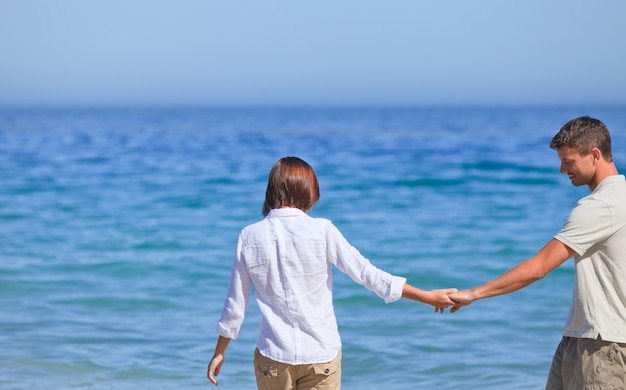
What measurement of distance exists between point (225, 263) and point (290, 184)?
7.09 meters

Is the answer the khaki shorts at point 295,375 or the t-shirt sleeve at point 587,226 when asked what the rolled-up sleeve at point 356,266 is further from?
the t-shirt sleeve at point 587,226

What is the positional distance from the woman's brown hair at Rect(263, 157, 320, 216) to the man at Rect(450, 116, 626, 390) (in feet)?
3.10

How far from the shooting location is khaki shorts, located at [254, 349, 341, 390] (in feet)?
9.82

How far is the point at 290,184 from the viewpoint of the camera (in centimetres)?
299

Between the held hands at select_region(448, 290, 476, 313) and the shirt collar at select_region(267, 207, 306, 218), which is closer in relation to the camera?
the shirt collar at select_region(267, 207, 306, 218)

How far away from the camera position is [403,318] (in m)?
7.24

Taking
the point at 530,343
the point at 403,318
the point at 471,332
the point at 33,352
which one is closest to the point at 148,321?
the point at 33,352

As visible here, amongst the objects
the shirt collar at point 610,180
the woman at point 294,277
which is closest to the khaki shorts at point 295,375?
the woman at point 294,277

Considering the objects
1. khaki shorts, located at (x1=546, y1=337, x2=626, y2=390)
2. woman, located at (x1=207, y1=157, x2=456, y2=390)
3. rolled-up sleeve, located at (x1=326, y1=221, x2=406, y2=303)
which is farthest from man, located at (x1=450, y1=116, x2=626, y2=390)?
woman, located at (x1=207, y1=157, x2=456, y2=390)

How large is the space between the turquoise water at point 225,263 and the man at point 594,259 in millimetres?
2643

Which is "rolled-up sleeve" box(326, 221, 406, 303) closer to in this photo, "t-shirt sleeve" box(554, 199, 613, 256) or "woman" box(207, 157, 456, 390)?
"woman" box(207, 157, 456, 390)

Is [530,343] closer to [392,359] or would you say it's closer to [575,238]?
[392,359]

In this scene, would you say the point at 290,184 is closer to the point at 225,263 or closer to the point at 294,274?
the point at 294,274

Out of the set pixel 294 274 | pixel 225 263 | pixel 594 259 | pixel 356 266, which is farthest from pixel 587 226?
pixel 225 263
